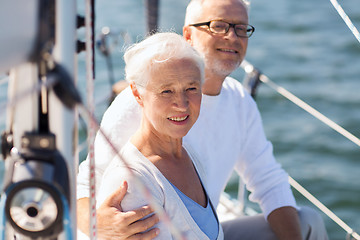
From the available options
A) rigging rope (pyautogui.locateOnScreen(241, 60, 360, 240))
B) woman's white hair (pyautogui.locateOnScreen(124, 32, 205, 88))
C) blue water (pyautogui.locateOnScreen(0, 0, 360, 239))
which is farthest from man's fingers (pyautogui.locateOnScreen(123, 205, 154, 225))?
blue water (pyautogui.locateOnScreen(0, 0, 360, 239))

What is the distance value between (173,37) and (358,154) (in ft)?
10.2

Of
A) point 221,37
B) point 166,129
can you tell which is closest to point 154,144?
point 166,129

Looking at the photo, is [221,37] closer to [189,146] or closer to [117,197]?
[189,146]

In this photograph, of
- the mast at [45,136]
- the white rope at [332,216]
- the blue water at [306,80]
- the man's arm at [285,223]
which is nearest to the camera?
the mast at [45,136]

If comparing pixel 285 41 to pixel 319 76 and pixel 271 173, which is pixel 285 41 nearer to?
pixel 319 76

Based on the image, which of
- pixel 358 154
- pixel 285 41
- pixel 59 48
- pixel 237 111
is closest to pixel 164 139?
pixel 237 111

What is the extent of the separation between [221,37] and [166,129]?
447 millimetres

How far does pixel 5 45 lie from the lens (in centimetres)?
61

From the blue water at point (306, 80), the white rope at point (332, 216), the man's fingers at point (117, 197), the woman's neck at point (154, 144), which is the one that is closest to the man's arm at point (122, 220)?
the man's fingers at point (117, 197)

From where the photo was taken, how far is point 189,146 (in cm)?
142

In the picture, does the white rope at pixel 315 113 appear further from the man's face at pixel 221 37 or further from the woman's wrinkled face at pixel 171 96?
the woman's wrinkled face at pixel 171 96

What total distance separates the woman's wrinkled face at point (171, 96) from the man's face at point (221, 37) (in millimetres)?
328

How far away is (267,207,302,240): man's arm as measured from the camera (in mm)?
1522

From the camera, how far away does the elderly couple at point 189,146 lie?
1113 mm
